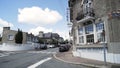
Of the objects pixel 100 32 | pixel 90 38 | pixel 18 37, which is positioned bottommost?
pixel 90 38

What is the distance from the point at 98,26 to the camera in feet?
63.0

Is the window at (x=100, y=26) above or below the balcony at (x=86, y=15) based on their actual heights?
below

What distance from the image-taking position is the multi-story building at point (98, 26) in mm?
16584

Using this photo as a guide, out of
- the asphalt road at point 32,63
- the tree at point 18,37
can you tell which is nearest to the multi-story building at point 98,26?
the asphalt road at point 32,63

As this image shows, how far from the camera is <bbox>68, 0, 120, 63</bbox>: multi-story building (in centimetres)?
1658

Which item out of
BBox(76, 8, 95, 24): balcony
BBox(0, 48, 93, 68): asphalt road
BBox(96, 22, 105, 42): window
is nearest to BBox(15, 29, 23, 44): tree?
BBox(0, 48, 93, 68): asphalt road

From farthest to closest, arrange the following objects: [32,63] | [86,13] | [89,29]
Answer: [89,29]
[86,13]
[32,63]

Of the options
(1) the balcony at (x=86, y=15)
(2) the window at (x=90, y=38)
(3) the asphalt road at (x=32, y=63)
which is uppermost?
(1) the balcony at (x=86, y=15)

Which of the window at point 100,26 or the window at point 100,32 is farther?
the window at point 100,26

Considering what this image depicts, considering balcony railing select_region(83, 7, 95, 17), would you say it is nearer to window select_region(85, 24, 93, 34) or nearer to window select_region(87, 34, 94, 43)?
window select_region(85, 24, 93, 34)

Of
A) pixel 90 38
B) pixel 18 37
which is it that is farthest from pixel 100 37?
pixel 18 37

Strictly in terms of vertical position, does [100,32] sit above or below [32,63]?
above

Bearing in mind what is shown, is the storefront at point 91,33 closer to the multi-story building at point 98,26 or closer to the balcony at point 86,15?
the multi-story building at point 98,26

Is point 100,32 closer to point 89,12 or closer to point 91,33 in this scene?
point 91,33
